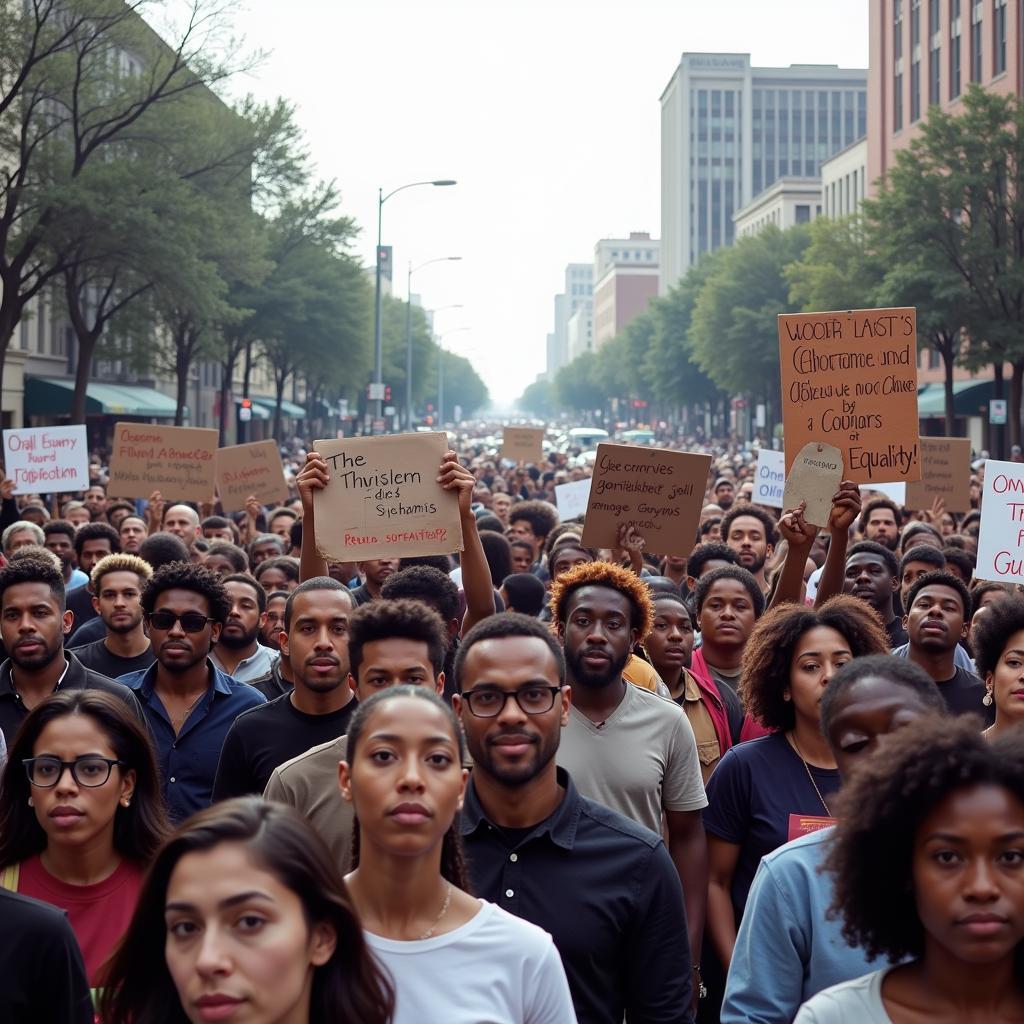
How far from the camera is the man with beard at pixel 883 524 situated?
1264cm

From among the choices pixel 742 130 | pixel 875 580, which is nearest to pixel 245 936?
pixel 875 580

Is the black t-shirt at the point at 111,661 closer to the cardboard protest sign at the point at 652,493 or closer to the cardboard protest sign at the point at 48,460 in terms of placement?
the cardboard protest sign at the point at 652,493

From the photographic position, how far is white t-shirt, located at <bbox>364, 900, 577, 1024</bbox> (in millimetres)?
3307

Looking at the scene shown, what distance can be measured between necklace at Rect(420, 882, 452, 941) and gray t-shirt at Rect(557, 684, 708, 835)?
1892 millimetres

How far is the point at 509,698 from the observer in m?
4.42

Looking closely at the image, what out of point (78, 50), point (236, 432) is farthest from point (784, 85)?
point (78, 50)

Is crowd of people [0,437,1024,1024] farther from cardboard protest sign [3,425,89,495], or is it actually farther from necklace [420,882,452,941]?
cardboard protest sign [3,425,89,495]

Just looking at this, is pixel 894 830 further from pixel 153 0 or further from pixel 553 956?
pixel 153 0

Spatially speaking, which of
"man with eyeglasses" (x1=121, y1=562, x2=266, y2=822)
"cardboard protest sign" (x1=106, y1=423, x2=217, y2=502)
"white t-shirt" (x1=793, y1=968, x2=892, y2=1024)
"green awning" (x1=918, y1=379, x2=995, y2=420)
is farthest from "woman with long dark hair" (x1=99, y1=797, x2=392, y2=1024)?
"green awning" (x1=918, y1=379, x2=995, y2=420)

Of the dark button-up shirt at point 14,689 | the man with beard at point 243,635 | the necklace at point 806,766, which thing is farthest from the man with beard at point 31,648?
the necklace at point 806,766

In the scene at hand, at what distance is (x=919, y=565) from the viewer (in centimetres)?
956

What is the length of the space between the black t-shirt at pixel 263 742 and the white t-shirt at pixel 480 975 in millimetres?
2339

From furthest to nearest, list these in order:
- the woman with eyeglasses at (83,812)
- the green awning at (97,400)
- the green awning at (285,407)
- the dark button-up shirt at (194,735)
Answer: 1. the green awning at (285,407)
2. the green awning at (97,400)
3. the dark button-up shirt at (194,735)
4. the woman with eyeglasses at (83,812)

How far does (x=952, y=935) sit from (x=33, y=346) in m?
53.0
